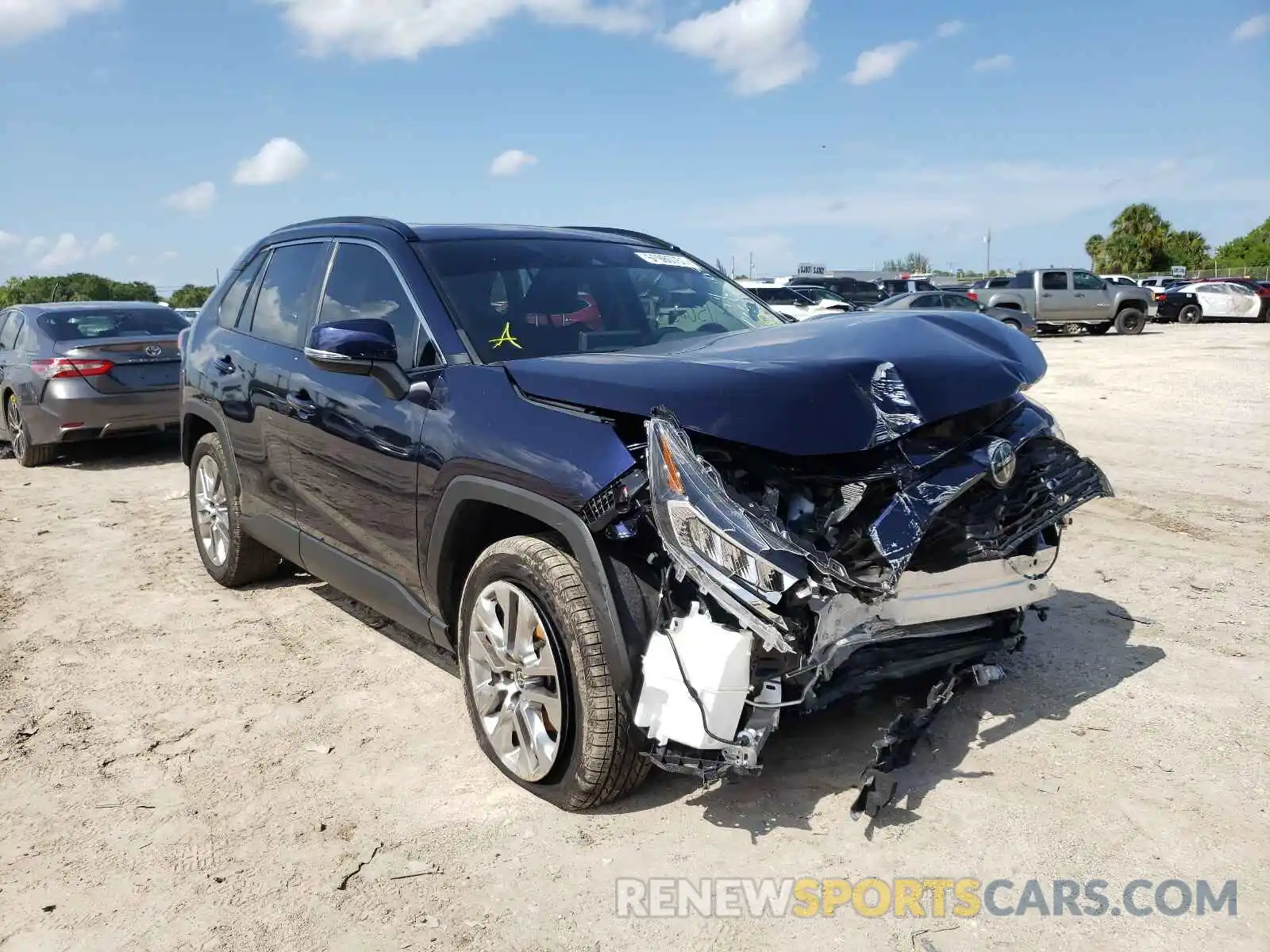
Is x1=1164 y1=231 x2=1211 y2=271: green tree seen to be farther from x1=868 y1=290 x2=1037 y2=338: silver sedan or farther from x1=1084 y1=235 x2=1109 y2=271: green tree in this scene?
x1=868 y1=290 x2=1037 y2=338: silver sedan

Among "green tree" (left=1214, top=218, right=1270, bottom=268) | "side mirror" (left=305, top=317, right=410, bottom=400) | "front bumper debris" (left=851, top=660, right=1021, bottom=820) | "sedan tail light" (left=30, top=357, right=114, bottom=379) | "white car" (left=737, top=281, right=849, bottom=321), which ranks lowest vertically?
"front bumper debris" (left=851, top=660, right=1021, bottom=820)

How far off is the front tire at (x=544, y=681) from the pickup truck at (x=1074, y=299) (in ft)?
83.6

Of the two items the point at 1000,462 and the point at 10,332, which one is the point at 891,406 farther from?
the point at 10,332

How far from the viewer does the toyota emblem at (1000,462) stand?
304 centimetres

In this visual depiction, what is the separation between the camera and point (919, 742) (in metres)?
3.41

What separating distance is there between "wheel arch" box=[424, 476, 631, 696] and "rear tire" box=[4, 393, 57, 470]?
27.1 feet

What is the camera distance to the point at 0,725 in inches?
153

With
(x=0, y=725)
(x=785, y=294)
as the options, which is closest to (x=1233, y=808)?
(x=0, y=725)

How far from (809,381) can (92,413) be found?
8.78 metres

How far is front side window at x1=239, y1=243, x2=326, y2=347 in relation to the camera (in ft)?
14.6

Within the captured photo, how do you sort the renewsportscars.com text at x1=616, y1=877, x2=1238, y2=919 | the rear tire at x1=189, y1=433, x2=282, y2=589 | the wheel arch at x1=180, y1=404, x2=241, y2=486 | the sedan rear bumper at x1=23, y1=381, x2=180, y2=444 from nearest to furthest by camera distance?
1. the renewsportscars.com text at x1=616, y1=877, x2=1238, y2=919
2. the wheel arch at x1=180, y1=404, x2=241, y2=486
3. the rear tire at x1=189, y1=433, x2=282, y2=589
4. the sedan rear bumper at x1=23, y1=381, x2=180, y2=444

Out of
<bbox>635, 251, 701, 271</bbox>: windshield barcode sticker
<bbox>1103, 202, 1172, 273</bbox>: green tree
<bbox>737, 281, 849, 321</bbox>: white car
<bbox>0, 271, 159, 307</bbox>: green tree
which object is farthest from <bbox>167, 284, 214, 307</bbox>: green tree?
<bbox>1103, 202, 1172, 273</bbox>: green tree

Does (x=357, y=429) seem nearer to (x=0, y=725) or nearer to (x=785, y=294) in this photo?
(x=0, y=725)

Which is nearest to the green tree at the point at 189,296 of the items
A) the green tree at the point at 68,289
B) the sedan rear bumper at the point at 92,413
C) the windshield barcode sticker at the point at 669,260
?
the green tree at the point at 68,289
